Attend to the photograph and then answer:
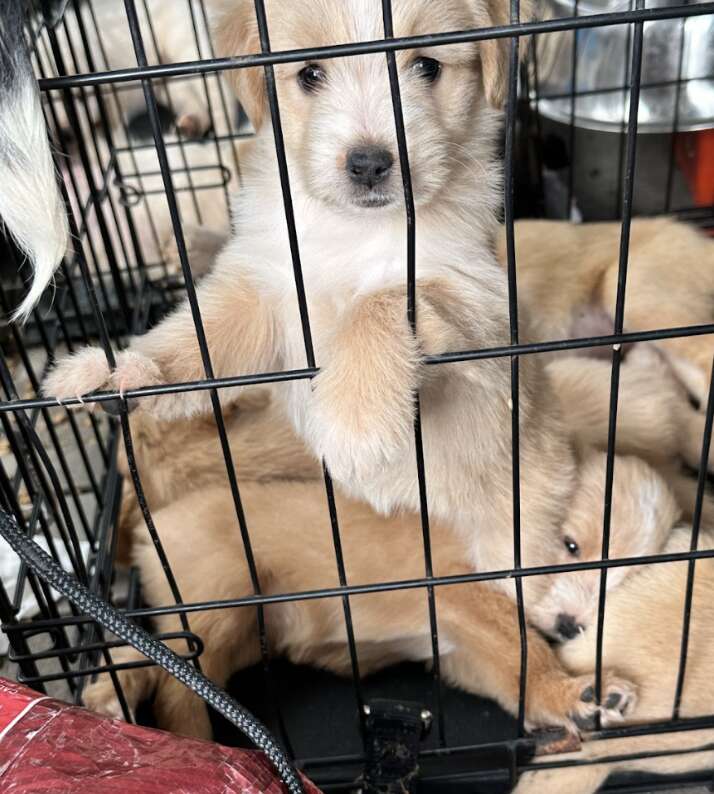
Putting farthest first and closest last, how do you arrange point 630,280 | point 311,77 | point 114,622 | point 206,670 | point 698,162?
point 698,162 < point 630,280 < point 206,670 < point 311,77 < point 114,622

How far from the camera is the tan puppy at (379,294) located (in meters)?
1.42

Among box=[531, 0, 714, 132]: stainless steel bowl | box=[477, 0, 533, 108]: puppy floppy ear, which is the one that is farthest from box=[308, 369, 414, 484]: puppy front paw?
box=[531, 0, 714, 132]: stainless steel bowl

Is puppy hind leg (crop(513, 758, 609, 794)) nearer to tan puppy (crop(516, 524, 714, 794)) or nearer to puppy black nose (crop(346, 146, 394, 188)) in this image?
tan puppy (crop(516, 524, 714, 794))

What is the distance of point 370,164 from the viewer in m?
1.46

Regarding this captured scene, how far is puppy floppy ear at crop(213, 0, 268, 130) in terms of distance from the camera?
170 cm

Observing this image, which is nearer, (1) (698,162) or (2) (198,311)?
(2) (198,311)

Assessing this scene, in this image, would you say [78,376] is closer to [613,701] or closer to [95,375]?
[95,375]

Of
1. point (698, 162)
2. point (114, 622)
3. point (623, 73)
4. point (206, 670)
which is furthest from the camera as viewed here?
point (698, 162)

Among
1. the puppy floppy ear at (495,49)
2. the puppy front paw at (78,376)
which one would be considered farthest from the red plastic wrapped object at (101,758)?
the puppy floppy ear at (495,49)

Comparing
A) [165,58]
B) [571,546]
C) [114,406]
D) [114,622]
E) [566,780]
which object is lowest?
[566,780]

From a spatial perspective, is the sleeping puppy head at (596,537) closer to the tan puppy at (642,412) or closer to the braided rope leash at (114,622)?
the tan puppy at (642,412)

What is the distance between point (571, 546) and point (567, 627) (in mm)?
171

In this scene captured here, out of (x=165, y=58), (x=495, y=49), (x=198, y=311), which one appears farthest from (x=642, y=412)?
(x=165, y=58)

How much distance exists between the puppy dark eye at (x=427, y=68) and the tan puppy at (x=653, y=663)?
1061 millimetres
